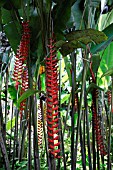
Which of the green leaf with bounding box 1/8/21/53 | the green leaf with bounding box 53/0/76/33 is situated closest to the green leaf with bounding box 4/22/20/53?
the green leaf with bounding box 1/8/21/53

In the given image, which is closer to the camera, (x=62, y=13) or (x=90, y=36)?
(x=90, y=36)

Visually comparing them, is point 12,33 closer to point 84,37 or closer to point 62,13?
point 62,13

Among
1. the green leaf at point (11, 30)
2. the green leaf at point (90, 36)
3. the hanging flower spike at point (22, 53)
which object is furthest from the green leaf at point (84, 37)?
the green leaf at point (11, 30)

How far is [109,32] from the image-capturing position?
3.03 ft

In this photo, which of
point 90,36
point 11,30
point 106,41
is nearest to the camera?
point 90,36

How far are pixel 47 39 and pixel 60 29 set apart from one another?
0.17 metres

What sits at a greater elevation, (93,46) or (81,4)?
(81,4)

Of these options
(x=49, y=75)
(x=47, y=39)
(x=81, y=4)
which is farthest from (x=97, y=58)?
(x=49, y=75)

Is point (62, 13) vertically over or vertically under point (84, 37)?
over

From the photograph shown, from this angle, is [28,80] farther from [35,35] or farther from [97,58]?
[97,58]

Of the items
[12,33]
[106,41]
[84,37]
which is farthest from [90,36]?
[12,33]

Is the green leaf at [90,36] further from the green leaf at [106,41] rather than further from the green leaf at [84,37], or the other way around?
the green leaf at [106,41]

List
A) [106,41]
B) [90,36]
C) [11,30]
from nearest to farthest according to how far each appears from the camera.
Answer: [90,36] → [106,41] → [11,30]

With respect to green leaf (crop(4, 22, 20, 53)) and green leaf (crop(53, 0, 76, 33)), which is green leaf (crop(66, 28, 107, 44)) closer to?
green leaf (crop(53, 0, 76, 33))
